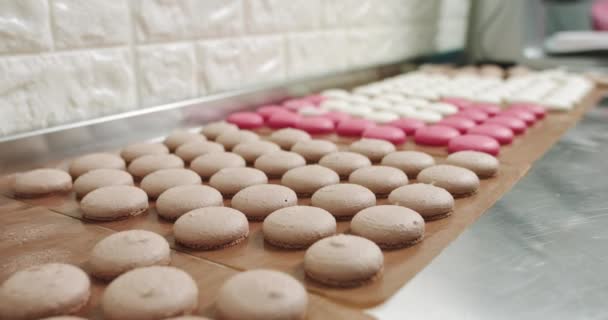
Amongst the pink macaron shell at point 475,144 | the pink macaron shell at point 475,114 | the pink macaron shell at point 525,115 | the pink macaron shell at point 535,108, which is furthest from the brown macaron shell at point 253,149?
the pink macaron shell at point 535,108

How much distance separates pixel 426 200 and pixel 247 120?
34.1 inches

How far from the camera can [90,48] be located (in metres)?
1.38

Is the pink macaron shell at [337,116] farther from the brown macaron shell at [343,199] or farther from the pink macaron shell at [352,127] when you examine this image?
the brown macaron shell at [343,199]

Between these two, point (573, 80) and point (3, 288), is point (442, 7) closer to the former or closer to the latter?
point (573, 80)

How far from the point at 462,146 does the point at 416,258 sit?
26.0 inches

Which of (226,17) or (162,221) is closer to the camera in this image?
(162,221)

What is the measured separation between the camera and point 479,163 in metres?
1.23

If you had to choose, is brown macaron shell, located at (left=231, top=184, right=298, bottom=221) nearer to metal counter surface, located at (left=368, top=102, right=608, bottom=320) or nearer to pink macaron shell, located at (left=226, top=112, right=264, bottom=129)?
metal counter surface, located at (left=368, top=102, right=608, bottom=320)

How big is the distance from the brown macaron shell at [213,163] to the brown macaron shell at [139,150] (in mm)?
128

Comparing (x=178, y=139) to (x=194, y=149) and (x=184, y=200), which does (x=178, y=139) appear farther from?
(x=184, y=200)

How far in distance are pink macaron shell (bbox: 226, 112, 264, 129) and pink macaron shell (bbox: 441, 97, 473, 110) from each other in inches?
30.8

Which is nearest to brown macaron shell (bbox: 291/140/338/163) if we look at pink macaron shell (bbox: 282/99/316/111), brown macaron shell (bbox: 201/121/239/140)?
brown macaron shell (bbox: 201/121/239/140)

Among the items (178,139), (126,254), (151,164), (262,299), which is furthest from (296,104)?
(262,299)

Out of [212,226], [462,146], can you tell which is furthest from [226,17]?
[212,226]
